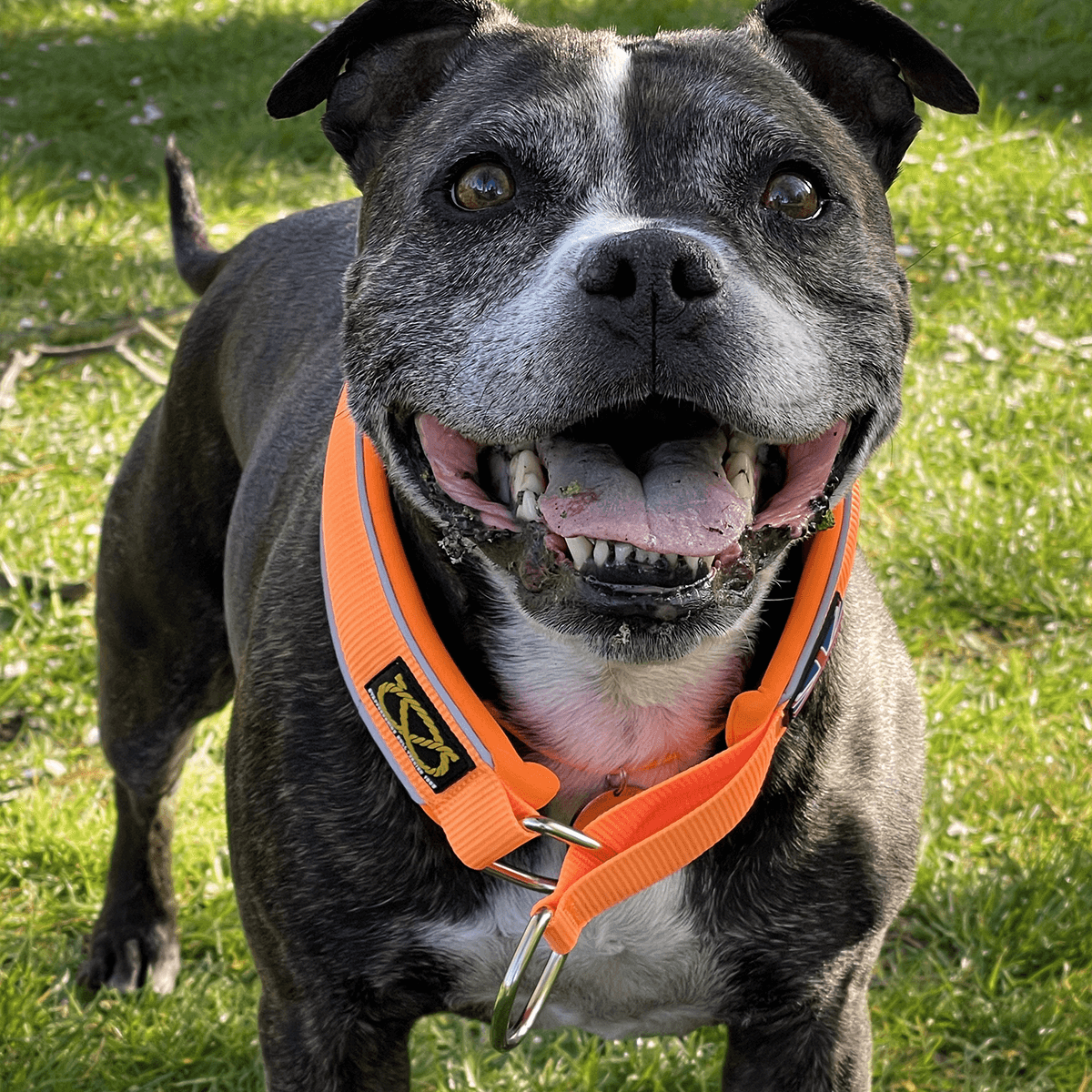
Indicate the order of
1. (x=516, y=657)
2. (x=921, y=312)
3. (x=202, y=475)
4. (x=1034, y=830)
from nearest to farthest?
(x=516, y=657), (x=202, y=475), (x=1034, y=830), (x=921, y=312)

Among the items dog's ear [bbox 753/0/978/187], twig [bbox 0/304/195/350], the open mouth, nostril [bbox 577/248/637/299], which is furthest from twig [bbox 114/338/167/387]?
nostril [bbox 577/248/637/299]

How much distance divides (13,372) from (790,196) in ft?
13.4

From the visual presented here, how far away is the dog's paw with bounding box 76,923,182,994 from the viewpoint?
362cm

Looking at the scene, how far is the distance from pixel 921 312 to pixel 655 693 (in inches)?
168

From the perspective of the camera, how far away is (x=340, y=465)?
2.60m

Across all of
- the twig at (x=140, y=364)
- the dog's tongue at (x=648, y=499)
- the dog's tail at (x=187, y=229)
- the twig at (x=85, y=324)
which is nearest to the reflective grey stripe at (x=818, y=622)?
the dog's tongue at (x=648, y=499)

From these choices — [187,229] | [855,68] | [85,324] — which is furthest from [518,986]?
[85,324]

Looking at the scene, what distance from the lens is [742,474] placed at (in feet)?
7.59

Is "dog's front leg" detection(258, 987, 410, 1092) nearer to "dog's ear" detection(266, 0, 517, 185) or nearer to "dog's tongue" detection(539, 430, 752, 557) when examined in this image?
"dog's tongue" detection(539, 430, 752, 557)

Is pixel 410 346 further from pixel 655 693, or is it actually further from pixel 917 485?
pixel 917 485

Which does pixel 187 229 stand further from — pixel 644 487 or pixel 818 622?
pixel 818 622

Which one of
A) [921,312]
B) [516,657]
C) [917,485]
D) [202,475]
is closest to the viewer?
[516,657]

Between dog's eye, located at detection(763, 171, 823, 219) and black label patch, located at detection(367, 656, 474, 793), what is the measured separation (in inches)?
38.4

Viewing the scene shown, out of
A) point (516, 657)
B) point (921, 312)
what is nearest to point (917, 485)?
point (921, 312)
